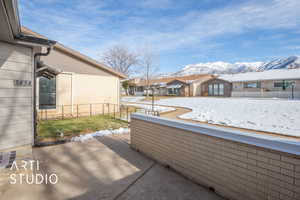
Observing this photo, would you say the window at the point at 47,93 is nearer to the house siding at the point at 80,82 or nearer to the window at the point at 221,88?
the house siding at the point at 80,82

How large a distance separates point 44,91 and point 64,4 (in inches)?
219

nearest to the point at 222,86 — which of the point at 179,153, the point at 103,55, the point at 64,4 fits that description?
the point at 103,55

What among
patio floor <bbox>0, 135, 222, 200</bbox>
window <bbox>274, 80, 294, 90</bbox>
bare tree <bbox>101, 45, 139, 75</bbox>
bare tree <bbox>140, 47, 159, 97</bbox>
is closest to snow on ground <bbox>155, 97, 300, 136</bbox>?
patio floor <bbox>0, 135, 222, 200</bbox>

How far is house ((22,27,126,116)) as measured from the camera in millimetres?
7996

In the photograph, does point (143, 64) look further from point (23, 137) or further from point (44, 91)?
Result: point (23, 137)

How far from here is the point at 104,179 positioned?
9.21 ft

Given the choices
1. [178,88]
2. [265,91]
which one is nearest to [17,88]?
[265,91]

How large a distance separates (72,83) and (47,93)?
135cm

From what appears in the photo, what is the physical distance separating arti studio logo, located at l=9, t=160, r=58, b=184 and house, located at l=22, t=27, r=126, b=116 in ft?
18.0

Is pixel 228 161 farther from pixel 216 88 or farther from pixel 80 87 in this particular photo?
pixel 216 88

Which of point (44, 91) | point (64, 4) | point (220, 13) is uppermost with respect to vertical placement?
point (220, 13)

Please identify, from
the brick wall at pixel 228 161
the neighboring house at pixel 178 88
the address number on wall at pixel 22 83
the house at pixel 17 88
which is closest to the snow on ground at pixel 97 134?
the house at pixel 17 88

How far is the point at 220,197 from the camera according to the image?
2.32 m

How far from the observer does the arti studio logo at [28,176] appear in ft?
8.83
